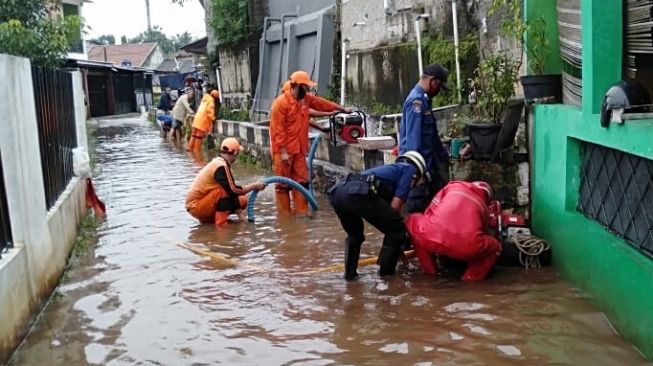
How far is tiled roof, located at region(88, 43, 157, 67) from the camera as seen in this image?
2438 inches

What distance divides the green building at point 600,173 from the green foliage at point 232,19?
15194 mm

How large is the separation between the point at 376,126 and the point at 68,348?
732 centimetres

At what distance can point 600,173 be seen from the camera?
4.91 metres

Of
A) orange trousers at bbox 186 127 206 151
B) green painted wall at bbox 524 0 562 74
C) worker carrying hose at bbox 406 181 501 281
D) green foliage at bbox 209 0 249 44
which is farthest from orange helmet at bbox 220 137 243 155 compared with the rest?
green foliage at bbox 209 0 249 44

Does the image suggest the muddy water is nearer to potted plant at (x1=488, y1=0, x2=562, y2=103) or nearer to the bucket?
the bucket

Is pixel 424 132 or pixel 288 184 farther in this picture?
pixel 288 184

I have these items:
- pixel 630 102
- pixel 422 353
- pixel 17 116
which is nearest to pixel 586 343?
pixel 422 353

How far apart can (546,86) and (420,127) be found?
A: 1.19 meters

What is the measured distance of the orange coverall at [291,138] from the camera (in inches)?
337

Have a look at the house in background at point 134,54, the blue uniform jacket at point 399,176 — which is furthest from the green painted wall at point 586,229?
the house in background at point 134,54

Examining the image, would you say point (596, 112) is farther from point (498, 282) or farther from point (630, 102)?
point (498, 282)

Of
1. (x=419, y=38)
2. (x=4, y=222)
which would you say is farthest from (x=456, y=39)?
(x=4, y=222)

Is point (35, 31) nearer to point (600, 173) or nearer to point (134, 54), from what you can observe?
point (600, 173)

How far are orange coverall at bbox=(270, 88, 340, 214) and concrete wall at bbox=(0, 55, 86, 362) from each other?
10.1 ft
